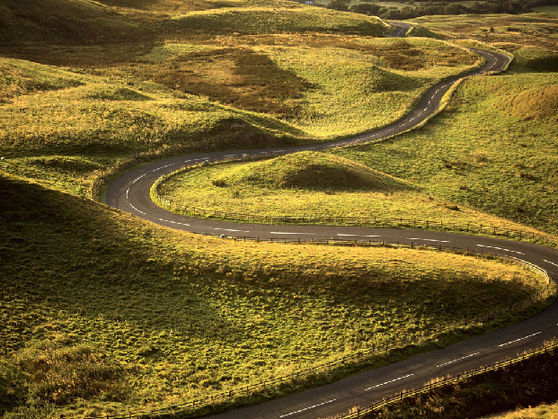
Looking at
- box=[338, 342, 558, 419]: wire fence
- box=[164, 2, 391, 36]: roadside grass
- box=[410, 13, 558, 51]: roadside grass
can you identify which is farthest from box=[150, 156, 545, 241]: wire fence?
box=[410, 13, 558, 51]: roadside grass

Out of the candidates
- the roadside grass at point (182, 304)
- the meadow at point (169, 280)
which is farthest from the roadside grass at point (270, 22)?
the roadside grass at point (182, 304)

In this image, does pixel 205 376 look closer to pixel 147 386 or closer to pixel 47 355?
pixel 147 386

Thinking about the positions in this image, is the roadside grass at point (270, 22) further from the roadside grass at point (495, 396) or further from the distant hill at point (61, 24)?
the roadside grass at point (495, 396)

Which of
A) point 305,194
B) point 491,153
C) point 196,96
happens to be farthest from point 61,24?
point 491,153

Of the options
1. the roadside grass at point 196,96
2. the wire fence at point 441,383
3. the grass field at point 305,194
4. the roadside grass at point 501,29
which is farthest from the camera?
the roadside grass at point 501,29

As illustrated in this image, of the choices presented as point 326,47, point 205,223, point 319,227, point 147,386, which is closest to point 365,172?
point 319,227

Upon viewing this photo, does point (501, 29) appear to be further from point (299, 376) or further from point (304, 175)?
point (299, 376)
